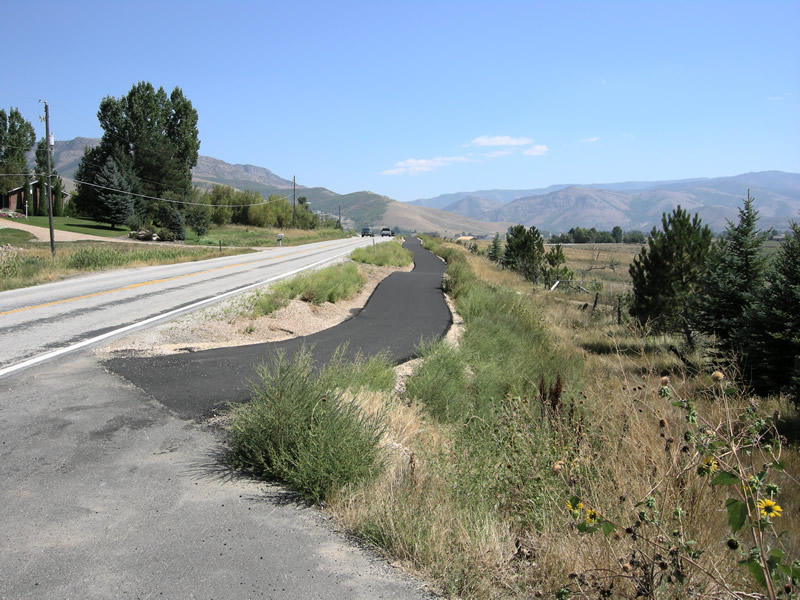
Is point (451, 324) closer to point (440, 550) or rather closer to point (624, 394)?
point (624, 394)

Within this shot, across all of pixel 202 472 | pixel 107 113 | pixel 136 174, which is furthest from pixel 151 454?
pixel 107 113

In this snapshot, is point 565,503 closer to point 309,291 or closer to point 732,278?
point 309,291

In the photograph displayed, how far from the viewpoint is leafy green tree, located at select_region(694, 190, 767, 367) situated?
17516 mm

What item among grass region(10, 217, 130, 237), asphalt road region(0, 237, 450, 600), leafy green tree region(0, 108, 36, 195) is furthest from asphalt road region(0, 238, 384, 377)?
leafy green tree region(0, 108, 36, 195)

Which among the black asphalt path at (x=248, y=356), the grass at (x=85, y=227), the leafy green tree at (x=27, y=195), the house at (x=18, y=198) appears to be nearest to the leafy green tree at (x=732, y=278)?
the black asphalt path at (x=248, y=356)

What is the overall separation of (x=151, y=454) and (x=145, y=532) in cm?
136

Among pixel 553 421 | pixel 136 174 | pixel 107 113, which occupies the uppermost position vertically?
pixel 107 113

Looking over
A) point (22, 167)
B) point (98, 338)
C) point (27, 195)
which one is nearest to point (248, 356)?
point (98, 338)

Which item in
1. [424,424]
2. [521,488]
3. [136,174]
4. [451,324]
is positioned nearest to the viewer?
A: [521,488]

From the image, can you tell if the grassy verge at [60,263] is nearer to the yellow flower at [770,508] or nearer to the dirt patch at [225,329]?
the dirt patch at [225,329]

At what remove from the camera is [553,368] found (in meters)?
10.4

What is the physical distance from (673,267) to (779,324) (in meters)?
10.7

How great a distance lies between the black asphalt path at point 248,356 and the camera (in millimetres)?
6617

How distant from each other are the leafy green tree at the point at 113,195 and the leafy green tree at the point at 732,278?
58661 mm
